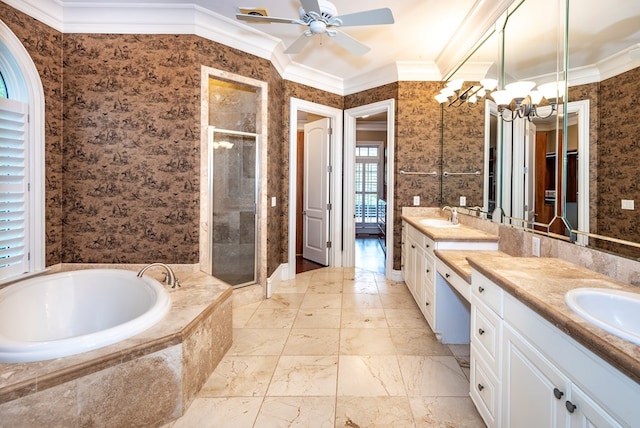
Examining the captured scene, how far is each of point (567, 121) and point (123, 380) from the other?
276cm

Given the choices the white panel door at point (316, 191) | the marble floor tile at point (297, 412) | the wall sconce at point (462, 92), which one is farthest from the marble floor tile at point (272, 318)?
the wall sconce at point (462, 92)

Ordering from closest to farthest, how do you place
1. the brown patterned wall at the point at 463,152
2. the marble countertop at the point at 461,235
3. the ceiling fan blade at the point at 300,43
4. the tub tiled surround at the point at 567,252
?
the tub tiled surround at the point at 567,252, the marble countertop at the point at 461,235, the ceiling fan blade at the point at 300,43, the brown patterned wall at the point at 463,152

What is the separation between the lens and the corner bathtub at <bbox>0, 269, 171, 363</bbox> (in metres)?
1.95

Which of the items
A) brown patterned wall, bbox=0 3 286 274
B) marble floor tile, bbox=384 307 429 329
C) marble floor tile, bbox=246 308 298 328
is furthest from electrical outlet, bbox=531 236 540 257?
brown patterned wall, bbox=0 3 286 274

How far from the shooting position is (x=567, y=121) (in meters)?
1.78

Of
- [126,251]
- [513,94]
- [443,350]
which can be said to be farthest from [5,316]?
[513,94]

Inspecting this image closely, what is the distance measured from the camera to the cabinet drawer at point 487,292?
146cm

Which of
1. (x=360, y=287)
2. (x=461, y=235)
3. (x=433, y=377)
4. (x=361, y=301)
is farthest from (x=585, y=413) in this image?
(x=360, y=287)

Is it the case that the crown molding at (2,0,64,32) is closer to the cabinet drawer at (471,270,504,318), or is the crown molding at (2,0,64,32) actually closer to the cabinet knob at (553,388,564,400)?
the cabinet drawer at (471,270,504,318)

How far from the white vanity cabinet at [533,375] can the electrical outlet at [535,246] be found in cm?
60

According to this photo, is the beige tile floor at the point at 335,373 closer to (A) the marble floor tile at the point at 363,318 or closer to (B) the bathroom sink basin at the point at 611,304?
(A) the marble floor tile at the point at 363,318

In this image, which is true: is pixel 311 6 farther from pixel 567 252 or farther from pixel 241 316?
pixel 241 316

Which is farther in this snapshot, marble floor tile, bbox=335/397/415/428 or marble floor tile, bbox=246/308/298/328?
marble floor tile, bbox=246/308/298/328

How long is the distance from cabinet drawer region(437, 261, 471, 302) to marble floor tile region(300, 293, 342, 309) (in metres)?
1.34
